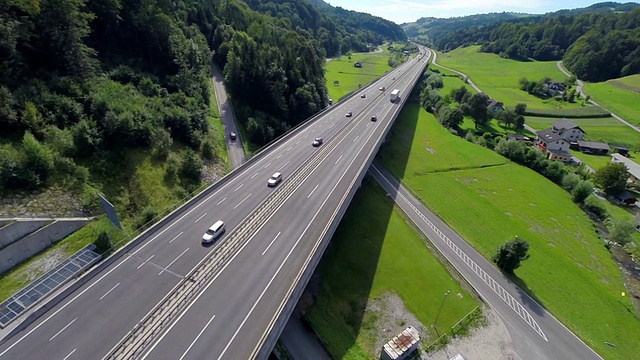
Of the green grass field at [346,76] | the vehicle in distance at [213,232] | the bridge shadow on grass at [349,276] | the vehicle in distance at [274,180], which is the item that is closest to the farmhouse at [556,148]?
the green grass field at [346,76]

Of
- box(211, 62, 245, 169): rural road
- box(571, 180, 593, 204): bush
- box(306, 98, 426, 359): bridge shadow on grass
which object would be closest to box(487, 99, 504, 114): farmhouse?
box(571, 180, 593, 204): bush

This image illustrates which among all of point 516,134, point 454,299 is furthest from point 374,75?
point 454,299

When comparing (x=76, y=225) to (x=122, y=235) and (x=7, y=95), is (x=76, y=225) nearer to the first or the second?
(x=122, y=235)

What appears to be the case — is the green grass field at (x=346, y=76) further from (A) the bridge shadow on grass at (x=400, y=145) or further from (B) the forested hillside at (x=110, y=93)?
(B) the forested hillside at (x=110, y=93)

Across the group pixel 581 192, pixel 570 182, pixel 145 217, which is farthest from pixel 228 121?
pixel 570 182

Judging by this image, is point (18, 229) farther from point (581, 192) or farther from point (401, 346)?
point (581, 192)

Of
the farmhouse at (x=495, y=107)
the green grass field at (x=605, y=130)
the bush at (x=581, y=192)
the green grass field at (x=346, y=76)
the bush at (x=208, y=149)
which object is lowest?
the green grass field at (x=605, y=130)
